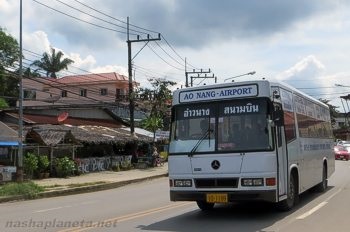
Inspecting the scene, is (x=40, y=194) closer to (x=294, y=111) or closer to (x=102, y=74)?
(x=294, y=111)

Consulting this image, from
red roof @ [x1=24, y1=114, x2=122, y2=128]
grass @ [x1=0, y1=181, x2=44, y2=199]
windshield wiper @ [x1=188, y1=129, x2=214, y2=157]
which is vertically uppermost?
red roof @ [x1=24, y1=114, x2=122, y2=128]

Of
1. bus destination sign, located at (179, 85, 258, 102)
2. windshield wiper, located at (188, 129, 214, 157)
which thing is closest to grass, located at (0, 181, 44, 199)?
bus destination sign, located at (179, 85, 258, 102)

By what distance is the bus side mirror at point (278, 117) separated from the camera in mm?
11370

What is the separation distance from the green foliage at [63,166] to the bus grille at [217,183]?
64.0ft

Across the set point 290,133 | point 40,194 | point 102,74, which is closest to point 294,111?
point 290,133

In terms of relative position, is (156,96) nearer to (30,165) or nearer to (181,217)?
(30,165)

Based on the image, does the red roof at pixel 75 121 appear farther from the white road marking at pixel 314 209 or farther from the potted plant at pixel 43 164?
the white road marking at pixel 314 209

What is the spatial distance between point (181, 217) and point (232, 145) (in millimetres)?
2101

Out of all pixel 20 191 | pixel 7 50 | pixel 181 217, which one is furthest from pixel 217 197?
pixel 7 50

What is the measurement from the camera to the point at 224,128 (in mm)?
11422

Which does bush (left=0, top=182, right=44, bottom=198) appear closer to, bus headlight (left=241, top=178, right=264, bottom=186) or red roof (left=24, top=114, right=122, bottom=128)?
bus headlight (left=241, top=178, right=264, bottom=186)

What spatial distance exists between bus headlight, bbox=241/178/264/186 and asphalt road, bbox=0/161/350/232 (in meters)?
0.78

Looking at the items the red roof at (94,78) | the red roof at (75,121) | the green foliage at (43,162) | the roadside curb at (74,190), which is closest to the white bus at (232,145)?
the roadside curb at (74,190)

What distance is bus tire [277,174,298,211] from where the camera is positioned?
39.9 ft
